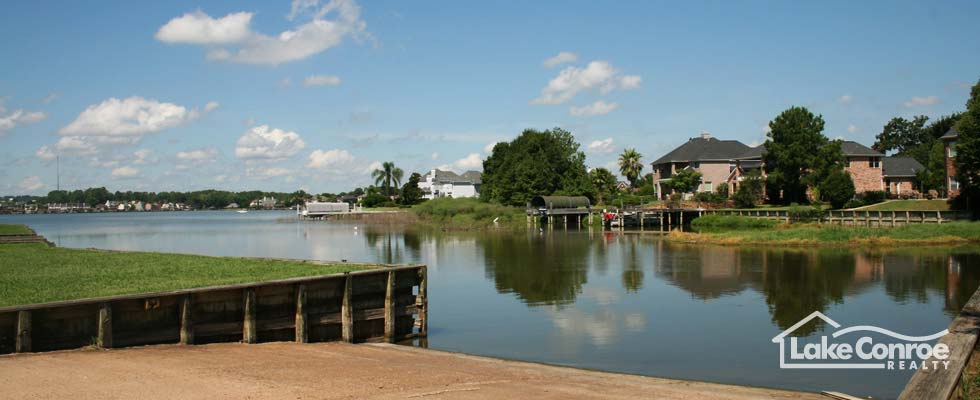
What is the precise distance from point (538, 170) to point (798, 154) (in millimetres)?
37968

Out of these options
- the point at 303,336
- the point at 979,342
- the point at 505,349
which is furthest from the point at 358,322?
the point at 979,342

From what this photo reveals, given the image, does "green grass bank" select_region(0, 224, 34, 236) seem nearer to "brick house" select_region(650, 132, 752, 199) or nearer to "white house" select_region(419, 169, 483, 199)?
"brick house" select_region(650, 132, 752, 199)

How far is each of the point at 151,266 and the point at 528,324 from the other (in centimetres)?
1152

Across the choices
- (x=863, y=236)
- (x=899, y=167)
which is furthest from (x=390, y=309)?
(x=899, y=167)

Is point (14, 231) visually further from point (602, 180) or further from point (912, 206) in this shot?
point (602, 180)

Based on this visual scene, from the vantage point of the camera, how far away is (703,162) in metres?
92.9

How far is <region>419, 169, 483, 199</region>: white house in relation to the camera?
162875mm

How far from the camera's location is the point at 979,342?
36.9 feet

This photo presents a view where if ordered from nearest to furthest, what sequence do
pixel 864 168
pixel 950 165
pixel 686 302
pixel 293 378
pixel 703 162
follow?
pixel 293 378
pixel 686 302
pixel 950 165
pixel 864 168
pixel 703 162

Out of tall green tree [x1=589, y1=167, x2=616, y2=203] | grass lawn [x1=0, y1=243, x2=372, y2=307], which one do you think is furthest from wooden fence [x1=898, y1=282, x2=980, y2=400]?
tall green tree [x1=589, y1=167, x2=616, y2=203]

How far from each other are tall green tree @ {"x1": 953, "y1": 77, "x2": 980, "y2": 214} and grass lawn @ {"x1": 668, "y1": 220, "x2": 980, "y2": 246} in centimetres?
430

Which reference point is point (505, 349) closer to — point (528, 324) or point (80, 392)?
point (528, 324)

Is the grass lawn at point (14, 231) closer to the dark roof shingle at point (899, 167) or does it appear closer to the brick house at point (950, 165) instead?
the brick house at point (950, 165)

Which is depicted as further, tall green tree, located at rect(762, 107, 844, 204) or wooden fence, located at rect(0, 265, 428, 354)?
tall green tree, located at rect(762, 107, 844, 204)
